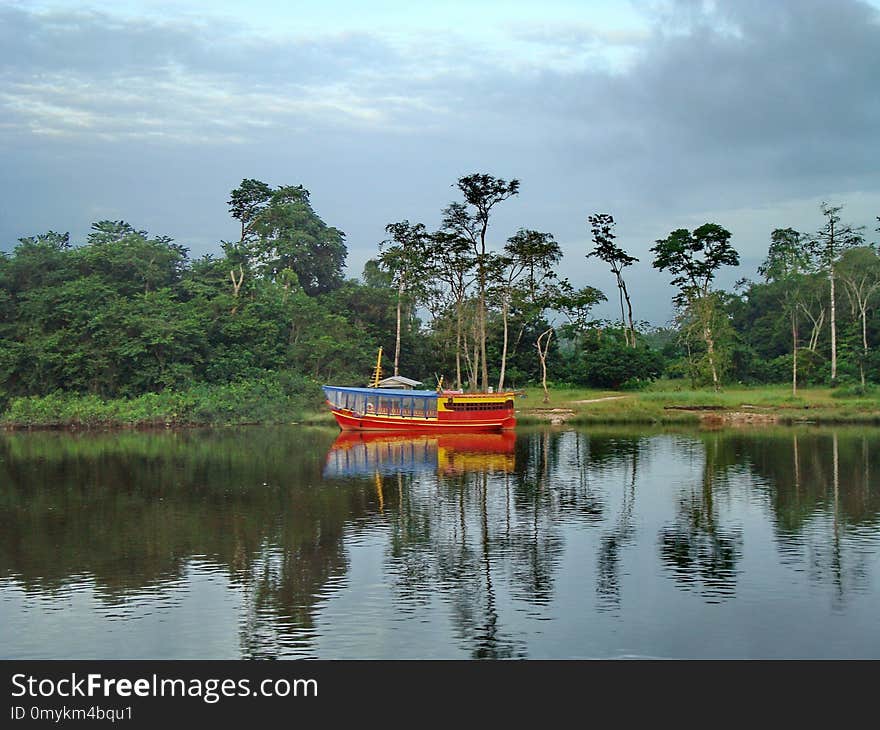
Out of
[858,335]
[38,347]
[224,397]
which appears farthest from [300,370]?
[858,335]

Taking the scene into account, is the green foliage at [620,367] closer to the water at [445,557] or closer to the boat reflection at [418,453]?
the boat reflection at [418,453]

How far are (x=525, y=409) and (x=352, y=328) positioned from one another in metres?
16.3

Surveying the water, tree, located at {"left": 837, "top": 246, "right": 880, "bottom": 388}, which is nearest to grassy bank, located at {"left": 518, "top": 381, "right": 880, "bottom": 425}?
tree, located at {"left": 837, "top": 246, "right": 880, "bottom": 388}

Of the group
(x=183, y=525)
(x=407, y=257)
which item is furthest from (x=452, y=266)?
(x=183, y=525)

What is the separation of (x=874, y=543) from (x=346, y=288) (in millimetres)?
52962

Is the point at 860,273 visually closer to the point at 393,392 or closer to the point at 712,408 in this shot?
the point at 712,408

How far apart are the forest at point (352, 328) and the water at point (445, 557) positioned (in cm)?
1929

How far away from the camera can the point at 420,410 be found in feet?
154

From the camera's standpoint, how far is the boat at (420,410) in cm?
4634

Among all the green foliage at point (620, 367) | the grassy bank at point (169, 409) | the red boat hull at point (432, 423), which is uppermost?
the green foliage at point (620, 367)

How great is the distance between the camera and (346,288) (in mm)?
69312

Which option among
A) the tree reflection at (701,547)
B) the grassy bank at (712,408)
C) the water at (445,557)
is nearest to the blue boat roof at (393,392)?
the grassy bank at (712,408)
